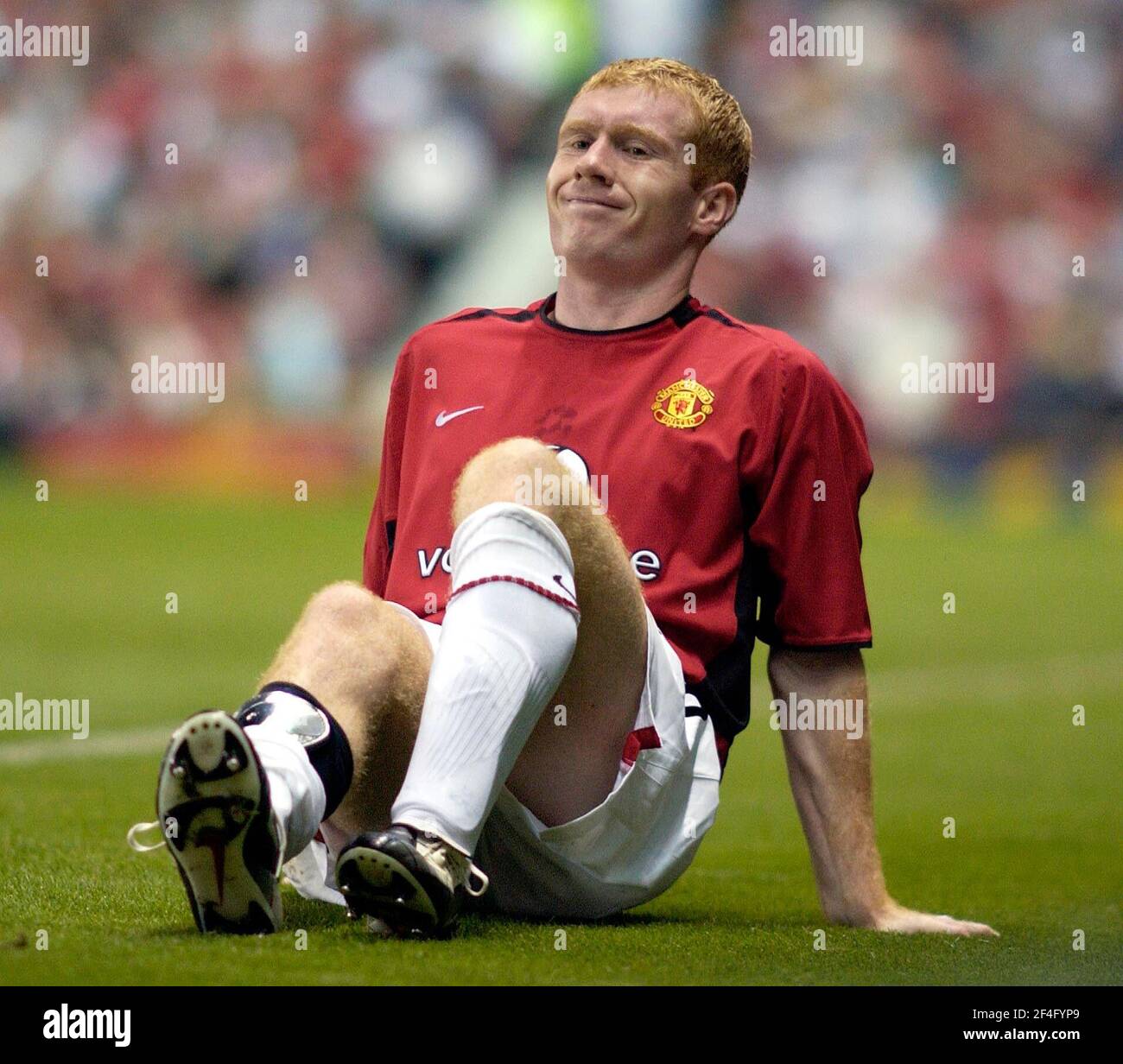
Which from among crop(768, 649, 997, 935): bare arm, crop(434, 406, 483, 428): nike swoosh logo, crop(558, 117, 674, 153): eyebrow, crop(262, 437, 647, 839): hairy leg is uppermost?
crop(558, 117, 674, 153): eyebrow

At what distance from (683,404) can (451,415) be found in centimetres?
39

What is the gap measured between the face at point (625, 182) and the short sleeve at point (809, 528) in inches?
13.5

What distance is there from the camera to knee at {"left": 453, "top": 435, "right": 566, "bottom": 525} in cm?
246

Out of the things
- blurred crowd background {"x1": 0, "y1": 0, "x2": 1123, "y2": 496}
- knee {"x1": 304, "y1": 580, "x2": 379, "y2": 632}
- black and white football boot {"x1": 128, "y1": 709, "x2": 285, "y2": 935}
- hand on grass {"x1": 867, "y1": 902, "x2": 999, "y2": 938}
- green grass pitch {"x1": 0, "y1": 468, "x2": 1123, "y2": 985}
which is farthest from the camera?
blurred crowd background {"x1": 0, "y1": 0, "x2": 1123, "y2": 496}

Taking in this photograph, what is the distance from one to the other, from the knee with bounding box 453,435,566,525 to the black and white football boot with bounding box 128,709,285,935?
1.57ft

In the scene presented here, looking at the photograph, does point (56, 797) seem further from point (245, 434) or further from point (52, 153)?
point (52, 153)

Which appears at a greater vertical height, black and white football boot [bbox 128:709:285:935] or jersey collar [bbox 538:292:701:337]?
jersey collar [bbox 538:292:701:337]

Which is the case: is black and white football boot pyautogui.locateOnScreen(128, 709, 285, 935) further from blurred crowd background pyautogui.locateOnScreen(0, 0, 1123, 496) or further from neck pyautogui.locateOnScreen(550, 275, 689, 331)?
blurred crowd background pyautogui.locateOnScreen(0, 0, 1123, 496)

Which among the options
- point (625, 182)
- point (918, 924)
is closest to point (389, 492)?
point (625, 182)

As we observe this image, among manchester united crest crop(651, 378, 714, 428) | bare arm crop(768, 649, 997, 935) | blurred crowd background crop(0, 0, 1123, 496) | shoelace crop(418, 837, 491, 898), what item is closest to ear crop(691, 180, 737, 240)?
manchester united crest crop(651, 378, 714, 428)

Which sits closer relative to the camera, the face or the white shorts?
the white shorts

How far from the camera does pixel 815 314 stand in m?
15.3

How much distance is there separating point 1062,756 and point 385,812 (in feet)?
11.8

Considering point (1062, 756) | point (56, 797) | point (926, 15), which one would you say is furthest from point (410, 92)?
point (56, 797)
